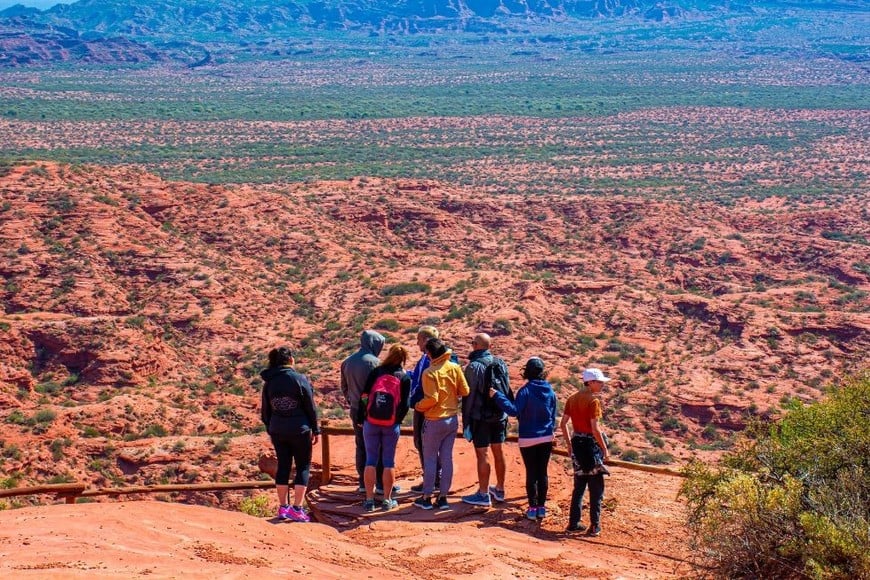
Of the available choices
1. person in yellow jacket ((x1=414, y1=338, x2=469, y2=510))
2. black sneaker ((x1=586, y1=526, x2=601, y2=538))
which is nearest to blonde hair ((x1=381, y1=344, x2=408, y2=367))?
person in yellow jacket ((x1=414, y1=338, x2=469, y2=510))

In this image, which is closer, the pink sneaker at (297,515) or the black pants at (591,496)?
the pink sneaker at (297,515)

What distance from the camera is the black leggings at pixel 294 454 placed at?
8758 mm

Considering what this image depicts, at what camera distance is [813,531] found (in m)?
6.77

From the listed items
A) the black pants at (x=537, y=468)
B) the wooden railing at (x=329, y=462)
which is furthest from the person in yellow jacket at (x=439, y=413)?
the wooden railing at (x=329, y=462)

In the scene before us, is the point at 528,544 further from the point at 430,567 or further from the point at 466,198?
the point at 466,198

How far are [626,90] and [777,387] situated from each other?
8130cm

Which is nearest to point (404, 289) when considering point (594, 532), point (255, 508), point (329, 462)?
point (329, 462)

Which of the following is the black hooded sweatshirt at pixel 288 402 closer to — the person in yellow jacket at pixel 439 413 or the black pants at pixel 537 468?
the person in yellow jacket at pixel 439 413

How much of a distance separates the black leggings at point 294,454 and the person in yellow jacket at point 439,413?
41.8 inches

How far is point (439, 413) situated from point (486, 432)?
20.5 inches


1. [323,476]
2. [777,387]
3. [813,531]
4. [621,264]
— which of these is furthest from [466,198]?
[813,531]

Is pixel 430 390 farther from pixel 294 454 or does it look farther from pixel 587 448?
pixel 587 448

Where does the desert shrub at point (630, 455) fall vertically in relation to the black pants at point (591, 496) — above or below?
below

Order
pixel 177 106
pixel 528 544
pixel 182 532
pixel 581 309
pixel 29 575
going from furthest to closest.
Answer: pixel 177 106 < pixel 581 309 < pixel 528 544 < pixel 182 532 < pixel 29 575
